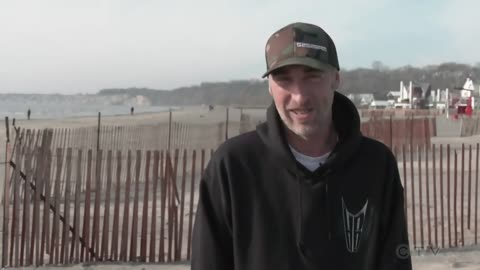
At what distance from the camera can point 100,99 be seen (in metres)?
190

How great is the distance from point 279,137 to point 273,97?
0.42ft

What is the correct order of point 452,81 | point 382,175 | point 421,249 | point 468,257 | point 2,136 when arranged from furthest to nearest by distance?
point 452,81 → point 2,136 → point 421,249 → point 468,257 → point 382,175

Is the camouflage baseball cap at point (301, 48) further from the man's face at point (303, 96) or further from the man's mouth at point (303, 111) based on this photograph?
the man's mouth at point (303, 111)

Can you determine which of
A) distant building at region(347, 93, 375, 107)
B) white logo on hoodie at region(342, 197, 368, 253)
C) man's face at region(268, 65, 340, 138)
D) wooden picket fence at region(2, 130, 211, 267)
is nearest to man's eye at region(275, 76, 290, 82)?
man's face at region(268, 65, 340, 138)

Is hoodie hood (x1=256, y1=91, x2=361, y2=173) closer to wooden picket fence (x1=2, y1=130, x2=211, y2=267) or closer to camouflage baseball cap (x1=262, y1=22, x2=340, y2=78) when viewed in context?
camouflage baseball cap (x1=262, y1=22, x2=340, y2=78)

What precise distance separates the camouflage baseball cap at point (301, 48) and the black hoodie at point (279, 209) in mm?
213

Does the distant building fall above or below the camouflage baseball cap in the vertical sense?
above

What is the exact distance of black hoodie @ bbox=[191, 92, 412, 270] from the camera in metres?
1.79

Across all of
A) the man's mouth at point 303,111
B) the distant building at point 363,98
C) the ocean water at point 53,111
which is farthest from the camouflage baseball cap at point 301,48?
the distant building at point 363,98

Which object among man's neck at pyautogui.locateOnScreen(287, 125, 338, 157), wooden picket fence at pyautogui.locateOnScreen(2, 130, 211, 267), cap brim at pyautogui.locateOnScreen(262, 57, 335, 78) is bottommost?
wooden picket fence at pyautogui.locateOnScreen(2, 130, 211, 267)

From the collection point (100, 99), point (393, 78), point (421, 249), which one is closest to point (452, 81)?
point (393, 78)

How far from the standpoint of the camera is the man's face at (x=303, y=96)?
178cm

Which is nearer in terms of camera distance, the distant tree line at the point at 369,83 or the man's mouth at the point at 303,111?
the man's mouth at the point at 303,111

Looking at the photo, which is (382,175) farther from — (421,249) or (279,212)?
(421,249)
